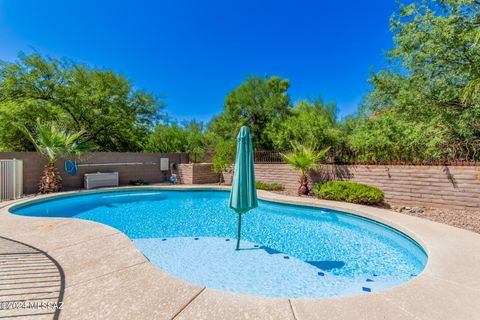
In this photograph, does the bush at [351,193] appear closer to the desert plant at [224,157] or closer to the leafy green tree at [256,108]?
the desert plant at [224,157]

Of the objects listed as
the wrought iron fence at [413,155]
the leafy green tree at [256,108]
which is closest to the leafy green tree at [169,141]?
the leafy green tree at [256,108]

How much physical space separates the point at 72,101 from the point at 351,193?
654 inches

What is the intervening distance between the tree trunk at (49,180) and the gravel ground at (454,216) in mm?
13248

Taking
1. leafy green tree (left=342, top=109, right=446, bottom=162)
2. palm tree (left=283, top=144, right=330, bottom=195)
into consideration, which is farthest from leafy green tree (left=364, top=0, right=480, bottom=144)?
palm tree (left=283, top=144, right=330, bottom=195)

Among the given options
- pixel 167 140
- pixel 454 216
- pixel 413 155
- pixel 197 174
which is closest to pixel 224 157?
pixel 197 174

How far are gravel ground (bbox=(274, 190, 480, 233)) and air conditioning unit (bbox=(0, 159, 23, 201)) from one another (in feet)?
43.7

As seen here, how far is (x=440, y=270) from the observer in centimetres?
295

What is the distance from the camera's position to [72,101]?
569 inches

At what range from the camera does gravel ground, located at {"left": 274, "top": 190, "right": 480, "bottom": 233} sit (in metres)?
5.14

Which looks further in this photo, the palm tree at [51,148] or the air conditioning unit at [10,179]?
the palm tree at [51,148]

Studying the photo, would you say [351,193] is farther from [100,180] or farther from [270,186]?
[100,180]

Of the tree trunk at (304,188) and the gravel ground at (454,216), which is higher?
the tree trunk at (304,188)

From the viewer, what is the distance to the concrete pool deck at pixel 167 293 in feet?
6.72

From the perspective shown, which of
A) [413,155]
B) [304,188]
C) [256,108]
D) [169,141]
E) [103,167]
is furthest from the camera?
[256,108]
